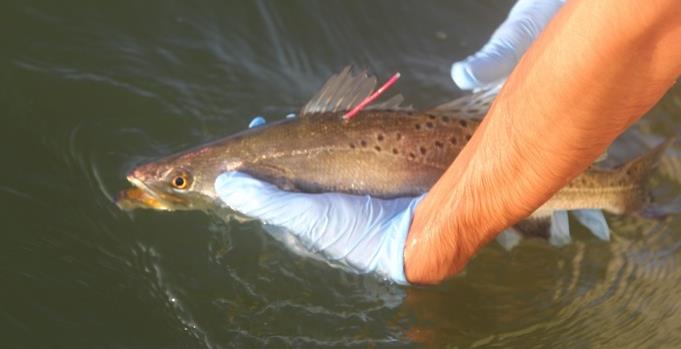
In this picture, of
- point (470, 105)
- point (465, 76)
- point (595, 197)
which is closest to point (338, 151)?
point (470, 105)

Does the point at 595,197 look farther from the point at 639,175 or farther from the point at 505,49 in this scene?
the point at 505,49

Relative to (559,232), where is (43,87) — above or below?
above

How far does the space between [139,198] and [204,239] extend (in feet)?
1.17

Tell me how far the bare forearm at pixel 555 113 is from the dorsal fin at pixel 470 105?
473 millimetres

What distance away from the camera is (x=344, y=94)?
10.4 ft

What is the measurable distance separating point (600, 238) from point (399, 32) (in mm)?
1715

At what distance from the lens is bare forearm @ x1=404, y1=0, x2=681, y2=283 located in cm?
184

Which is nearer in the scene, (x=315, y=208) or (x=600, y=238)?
(x=315, y=208)

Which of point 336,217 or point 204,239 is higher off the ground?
point 204,239

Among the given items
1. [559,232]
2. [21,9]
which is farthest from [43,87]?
[559,232]

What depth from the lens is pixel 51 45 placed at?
4.16 metres

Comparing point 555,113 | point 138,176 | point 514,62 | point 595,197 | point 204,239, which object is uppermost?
point 138,176

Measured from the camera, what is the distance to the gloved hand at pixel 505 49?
11.4 feet

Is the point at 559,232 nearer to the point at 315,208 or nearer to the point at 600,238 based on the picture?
the point at 600,238
